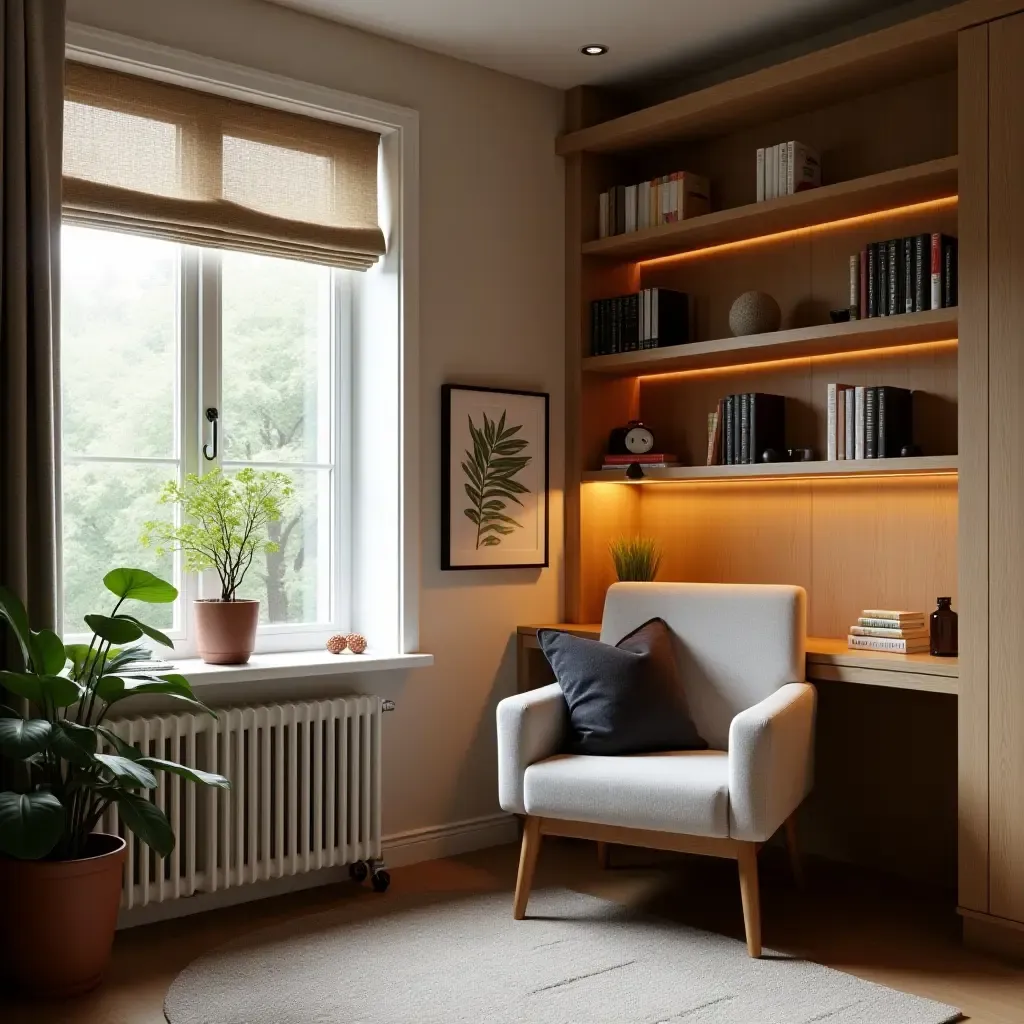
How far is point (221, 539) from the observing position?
3.29m

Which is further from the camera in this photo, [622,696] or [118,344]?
[118,344]

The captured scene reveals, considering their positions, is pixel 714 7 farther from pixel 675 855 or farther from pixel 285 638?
pixel 675 855

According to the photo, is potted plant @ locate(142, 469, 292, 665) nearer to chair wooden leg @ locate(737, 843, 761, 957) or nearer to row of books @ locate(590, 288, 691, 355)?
row of books @ locate(590, 288, 691, 355)

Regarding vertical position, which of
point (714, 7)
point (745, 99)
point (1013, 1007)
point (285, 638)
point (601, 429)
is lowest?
point (1013, 1007)

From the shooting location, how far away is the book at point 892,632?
127 inches

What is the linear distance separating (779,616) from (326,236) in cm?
179

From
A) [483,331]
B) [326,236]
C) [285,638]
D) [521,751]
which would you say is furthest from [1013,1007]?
[326,236]

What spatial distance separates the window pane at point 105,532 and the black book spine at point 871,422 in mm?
2037

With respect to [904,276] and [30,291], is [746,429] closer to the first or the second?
[904,276]

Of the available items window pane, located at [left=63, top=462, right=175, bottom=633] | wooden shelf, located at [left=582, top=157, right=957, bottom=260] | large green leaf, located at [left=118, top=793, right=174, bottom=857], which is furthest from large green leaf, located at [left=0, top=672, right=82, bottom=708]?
wooden shelf, located at [left=582, top=157, right=957, bottom=260]

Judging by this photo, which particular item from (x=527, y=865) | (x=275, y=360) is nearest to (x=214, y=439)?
(x=275, y=360)

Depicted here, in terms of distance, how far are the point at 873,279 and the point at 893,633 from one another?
1009 mm

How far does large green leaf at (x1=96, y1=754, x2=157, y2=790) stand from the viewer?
254cm

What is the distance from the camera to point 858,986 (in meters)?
2.70
